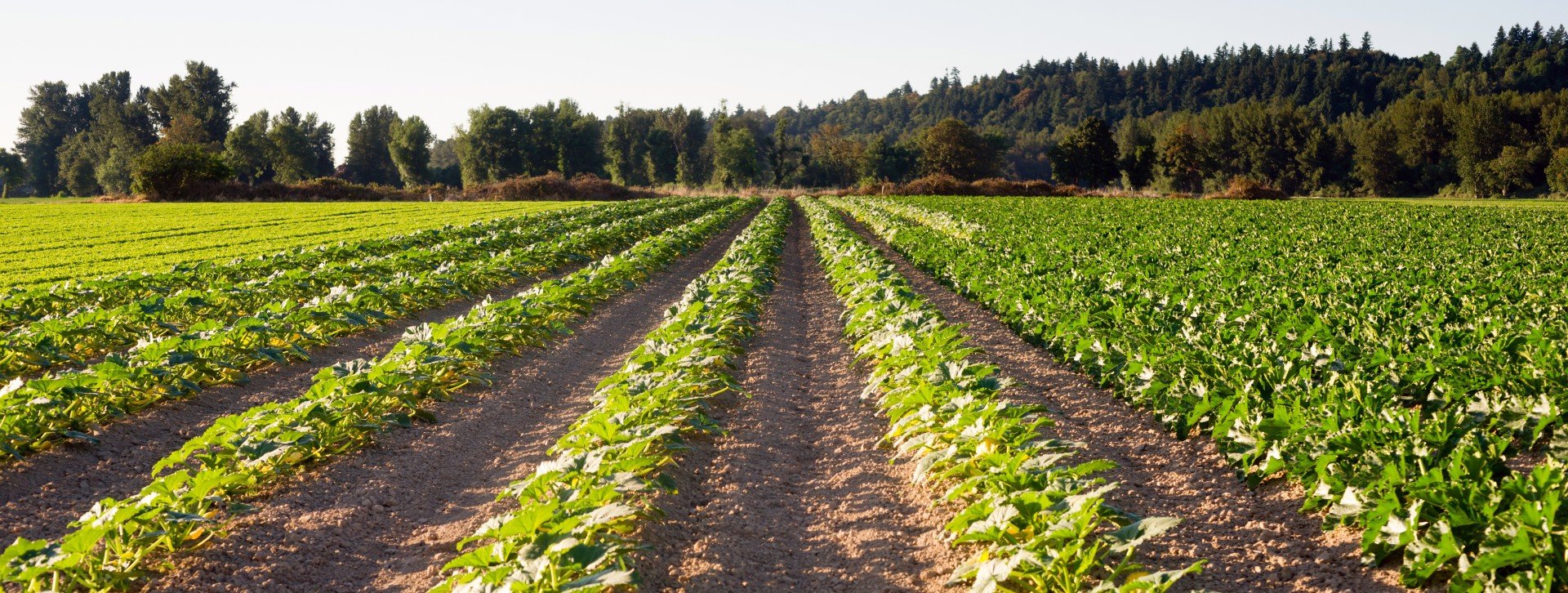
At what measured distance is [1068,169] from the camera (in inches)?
3255

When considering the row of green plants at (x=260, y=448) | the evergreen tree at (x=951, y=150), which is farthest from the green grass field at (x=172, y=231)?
the evergreen tree at (x=951, y=150)

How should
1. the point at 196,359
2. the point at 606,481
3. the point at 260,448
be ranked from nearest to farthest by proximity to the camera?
the point at 606,481 < the point at 260,448 < the point at 196,359

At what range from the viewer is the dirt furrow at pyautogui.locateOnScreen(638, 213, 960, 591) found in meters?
4.71

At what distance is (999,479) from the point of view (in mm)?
4578

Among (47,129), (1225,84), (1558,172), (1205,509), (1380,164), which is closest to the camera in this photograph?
(1205,509)

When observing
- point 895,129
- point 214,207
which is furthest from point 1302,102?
point 214,207

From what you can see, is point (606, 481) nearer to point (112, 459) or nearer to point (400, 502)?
point (400, 502)

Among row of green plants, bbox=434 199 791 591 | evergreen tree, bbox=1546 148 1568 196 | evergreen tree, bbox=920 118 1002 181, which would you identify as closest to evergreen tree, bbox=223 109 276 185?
evergreen tree, bbox=920 118 1002 181

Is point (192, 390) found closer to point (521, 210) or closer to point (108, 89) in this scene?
point (521, 210)

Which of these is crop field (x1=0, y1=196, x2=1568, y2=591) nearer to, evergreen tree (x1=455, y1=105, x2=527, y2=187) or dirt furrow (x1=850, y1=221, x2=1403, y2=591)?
dirt furrow (x1=850, y1=221, x2=1403, y2=591)

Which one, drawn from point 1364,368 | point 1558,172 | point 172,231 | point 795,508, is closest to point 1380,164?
point 1558,172

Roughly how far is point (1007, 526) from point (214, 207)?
174 ft

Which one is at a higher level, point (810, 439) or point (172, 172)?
point (172, 172)

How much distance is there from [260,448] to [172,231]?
30805 millimetres
